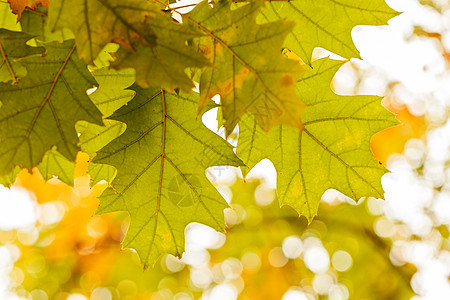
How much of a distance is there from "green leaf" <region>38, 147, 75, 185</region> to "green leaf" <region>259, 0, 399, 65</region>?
2.62ft

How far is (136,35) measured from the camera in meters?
0.92

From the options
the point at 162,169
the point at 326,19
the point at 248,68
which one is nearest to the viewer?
the point at 248,68

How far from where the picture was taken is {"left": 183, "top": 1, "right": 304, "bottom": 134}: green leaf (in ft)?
3.24

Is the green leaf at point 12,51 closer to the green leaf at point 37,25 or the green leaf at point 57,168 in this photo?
the green leaf at point 37,25

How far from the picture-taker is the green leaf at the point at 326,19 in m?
Result: 1.31

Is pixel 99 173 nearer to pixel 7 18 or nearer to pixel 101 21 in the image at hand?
pixel 7 18

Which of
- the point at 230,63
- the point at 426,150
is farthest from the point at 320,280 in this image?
the point at 230,63

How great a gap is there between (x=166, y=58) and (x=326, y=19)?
0.59 metres

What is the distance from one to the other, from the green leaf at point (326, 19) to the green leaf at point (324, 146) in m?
0.12

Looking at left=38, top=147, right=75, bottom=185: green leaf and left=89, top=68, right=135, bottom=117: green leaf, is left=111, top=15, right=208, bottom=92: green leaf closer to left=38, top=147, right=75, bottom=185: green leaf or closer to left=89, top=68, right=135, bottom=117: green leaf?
left=89, top=68, right=135, bottom=117: green leaf

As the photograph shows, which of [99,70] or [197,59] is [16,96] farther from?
[197,59]

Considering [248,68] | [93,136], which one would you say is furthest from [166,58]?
[93,136]

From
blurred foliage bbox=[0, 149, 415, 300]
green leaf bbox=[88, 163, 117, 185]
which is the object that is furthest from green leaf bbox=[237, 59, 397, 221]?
blurred foliage bbox=[0, 149, 415, 300]

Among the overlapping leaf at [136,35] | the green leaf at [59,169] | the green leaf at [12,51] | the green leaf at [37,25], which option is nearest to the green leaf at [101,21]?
the overlapping leaf at [136,35]
